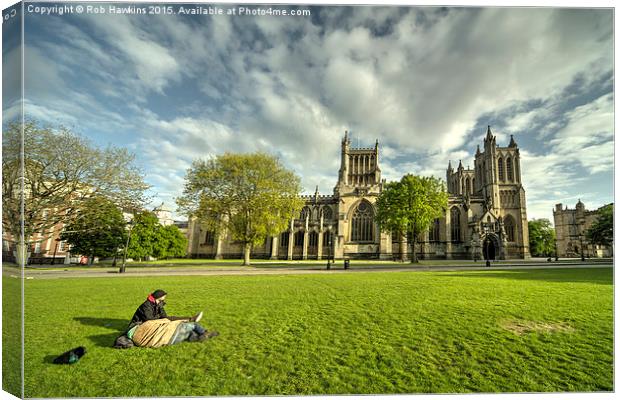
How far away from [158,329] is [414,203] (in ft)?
86.2

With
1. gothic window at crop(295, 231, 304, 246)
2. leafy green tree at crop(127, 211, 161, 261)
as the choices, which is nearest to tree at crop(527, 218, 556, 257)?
gothic window at crop(295, 231, 304, 246)

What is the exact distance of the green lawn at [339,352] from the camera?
11.8ft

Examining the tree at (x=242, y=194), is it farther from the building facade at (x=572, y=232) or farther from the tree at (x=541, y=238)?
the tree at (x=541, y=238)

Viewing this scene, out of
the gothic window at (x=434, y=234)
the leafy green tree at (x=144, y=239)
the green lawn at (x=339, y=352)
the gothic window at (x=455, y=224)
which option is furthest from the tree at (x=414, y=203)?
the leafy green tree at (x=144, y=239)

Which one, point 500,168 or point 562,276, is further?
point 500,168

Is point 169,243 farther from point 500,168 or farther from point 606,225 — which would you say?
point 500,168

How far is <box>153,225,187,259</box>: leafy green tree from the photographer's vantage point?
35688 millimetres

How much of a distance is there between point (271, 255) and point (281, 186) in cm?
2460

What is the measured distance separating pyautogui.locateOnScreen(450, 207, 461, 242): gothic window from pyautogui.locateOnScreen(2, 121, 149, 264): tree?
4654 centimetres

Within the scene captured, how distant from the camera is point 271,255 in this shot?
4516cm

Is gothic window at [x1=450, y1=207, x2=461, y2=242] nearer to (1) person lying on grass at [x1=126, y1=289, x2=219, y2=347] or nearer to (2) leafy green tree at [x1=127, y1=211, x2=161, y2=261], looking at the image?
(2) leafy green tree at [x1=127, y1=211, x2=161, y2=261]

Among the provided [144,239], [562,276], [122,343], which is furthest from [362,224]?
[122,343]

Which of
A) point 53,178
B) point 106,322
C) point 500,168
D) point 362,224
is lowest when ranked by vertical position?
point 106,322

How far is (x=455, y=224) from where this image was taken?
146 feet
